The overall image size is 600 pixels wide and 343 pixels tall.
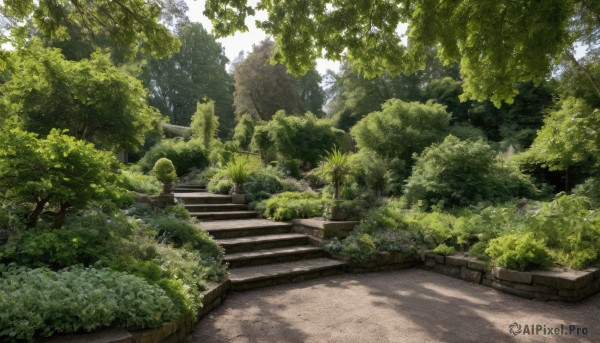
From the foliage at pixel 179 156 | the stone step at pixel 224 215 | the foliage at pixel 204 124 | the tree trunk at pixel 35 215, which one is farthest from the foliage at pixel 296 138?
the tree trunk at pixel 35 215

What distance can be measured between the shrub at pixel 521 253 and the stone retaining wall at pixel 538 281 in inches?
4.4

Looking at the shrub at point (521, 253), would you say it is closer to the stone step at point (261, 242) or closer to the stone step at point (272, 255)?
the stone step at point (272, 255)

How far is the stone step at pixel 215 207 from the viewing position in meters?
7.51

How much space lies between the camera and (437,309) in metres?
4.15

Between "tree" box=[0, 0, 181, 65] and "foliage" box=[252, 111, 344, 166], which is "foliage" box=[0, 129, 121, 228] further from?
"foliage" box=[252, 111, 344, 166]

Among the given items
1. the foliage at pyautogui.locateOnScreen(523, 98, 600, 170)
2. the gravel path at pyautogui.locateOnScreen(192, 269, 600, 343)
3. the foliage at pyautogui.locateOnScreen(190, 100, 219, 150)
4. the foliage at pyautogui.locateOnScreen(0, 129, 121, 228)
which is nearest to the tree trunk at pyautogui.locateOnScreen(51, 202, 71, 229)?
the foliage at pyautogui.locateOnScreen(0, 129, 121, 228)

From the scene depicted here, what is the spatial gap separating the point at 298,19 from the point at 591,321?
4808mm

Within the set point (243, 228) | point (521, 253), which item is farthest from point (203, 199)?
point (521, 253)

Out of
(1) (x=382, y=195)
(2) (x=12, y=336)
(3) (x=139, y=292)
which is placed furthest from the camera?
(1) (x=382, y=195)

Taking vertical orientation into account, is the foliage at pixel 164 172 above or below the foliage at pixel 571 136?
below

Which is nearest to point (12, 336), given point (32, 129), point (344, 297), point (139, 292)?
point (139, 292)

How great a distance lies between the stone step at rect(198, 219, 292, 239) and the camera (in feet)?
20.5

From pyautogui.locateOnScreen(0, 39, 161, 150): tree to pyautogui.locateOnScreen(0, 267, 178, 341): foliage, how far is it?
4867 millimetres

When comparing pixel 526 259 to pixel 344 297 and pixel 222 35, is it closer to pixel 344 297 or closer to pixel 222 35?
pixel 344 297
